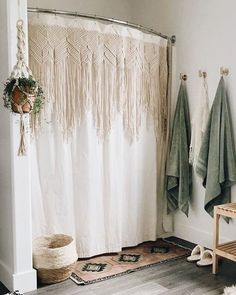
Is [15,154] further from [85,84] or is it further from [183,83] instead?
[183,83]

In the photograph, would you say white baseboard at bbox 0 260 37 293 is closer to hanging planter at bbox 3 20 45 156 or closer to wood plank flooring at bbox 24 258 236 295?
wood plank flooring at bbox 24 258 236 295

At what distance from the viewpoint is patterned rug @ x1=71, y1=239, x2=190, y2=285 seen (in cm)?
286

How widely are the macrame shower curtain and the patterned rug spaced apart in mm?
76

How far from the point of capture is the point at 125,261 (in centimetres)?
314

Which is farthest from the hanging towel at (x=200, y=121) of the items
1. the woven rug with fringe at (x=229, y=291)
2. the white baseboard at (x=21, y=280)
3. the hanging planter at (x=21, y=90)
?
the white baseboard at (x=21, y=280)

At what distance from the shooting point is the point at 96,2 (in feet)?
12.8

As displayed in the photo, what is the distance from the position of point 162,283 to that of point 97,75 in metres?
1.71

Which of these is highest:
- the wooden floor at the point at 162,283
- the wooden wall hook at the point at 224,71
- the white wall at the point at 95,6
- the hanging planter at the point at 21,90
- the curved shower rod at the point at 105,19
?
the white wall at the point at 95,6

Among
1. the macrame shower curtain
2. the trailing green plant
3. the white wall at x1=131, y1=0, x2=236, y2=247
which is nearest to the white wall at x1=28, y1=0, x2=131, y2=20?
the white wall at x1=131, y1=0, x2=236, y2=247

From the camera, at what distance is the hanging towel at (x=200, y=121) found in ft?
11.1

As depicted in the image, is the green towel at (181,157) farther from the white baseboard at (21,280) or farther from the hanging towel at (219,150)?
the white baseboard at (21,280)

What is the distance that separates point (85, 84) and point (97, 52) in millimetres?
290

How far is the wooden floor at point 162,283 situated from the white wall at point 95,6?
252 centimetres

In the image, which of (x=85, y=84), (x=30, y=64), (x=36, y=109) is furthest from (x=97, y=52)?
(x=36, y=109)
